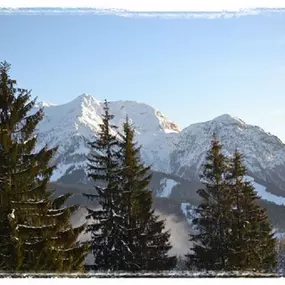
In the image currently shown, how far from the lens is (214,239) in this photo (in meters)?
12.4

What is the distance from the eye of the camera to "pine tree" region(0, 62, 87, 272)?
19.1 ft

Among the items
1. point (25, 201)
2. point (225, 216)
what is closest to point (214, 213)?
point (225, 216)

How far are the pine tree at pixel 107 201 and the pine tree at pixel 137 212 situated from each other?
23 centimetres

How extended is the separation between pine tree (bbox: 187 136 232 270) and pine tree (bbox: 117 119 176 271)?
115cm

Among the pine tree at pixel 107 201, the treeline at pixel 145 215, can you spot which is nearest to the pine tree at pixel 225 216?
the treeline at pixel 145 215

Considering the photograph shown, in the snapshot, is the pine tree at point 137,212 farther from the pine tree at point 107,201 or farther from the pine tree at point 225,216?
the pine tree at point 225,216

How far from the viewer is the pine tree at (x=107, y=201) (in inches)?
452

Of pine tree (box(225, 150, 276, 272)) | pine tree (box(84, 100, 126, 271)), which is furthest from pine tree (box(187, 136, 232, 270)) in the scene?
pine tree (box(84, 100, 126, 271))

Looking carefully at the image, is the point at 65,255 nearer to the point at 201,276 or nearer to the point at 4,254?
the point at 4,254

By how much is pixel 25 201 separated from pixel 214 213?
7345 mm

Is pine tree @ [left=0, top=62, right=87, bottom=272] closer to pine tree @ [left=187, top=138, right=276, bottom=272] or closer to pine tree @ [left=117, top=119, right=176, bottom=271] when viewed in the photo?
pine tree @ [left=117, top=119, right=176, bottom=271]

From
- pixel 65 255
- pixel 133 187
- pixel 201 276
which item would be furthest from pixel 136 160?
pixel 201 276

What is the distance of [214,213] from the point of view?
40.5ft

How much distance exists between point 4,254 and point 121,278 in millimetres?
4233
